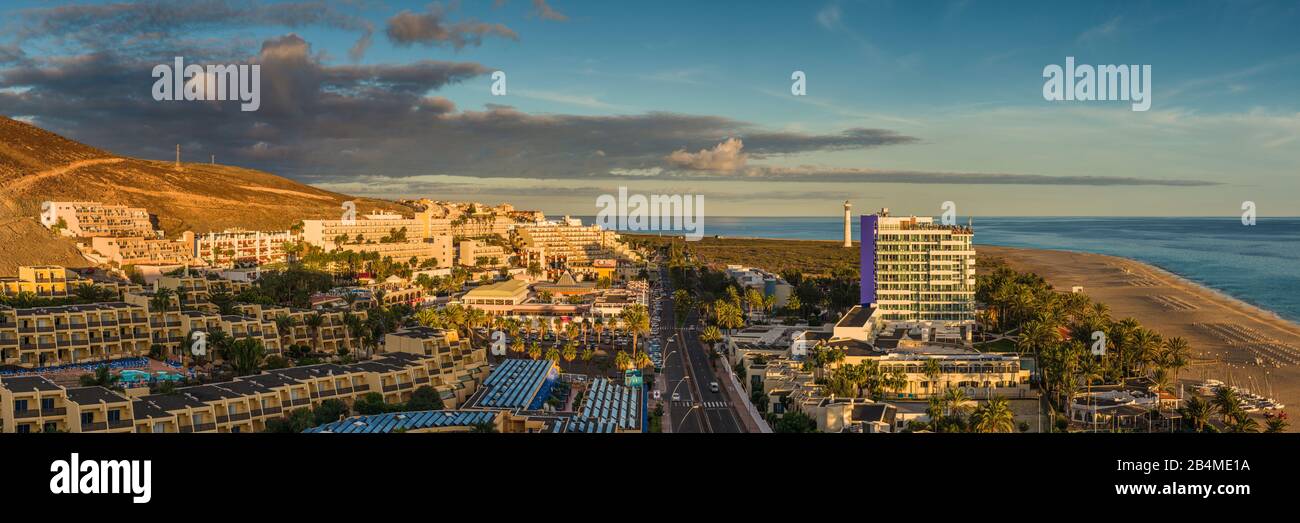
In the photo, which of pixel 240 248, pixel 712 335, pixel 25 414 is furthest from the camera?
pixel 240 248

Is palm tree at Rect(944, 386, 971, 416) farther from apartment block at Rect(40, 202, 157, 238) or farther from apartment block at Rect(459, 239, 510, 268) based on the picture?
apartment block at Rect(40, 202, 157, 238)

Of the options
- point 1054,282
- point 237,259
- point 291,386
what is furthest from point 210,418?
point 1054,282

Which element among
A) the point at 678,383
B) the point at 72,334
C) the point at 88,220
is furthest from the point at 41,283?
the point at 678,383

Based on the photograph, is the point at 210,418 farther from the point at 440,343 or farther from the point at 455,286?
the point at 455,286

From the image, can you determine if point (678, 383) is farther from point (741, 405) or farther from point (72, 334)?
point (72, 334)

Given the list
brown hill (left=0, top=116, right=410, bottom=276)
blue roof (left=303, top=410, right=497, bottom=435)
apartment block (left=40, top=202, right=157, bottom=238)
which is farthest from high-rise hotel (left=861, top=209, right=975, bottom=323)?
apartment block (left=40, top=202, right=157, bottom=238)

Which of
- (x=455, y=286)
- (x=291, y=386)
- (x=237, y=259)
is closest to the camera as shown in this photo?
(x=291, y=386)
